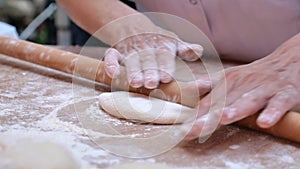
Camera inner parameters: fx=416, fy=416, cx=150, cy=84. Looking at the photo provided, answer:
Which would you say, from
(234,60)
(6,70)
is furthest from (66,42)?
(234,60)

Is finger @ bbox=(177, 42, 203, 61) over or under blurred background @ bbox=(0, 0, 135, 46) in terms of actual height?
over

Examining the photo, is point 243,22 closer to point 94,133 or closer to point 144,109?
point 144,109

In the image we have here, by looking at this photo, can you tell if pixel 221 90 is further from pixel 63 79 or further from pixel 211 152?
pixel 63 79

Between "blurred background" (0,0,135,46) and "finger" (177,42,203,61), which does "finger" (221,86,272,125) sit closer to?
"finger" (177,42,203,61)

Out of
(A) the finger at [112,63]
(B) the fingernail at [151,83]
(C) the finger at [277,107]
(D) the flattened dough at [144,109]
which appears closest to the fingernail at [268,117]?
(C) the finger at [277,107]

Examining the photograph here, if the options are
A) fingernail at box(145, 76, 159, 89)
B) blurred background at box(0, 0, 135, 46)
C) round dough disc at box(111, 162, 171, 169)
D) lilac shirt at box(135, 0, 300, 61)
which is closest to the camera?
round dough disc at box(111, 162, 171, 169)

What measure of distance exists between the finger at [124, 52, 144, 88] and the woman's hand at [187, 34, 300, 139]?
139 millimetres

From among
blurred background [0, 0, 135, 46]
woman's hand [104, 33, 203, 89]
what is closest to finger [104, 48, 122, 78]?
woman's hand [104, 33, 203, 89]

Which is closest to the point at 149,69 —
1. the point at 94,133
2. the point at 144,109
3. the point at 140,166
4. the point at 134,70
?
the point at 134,70

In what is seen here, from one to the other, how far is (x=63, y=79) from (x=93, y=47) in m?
0.36

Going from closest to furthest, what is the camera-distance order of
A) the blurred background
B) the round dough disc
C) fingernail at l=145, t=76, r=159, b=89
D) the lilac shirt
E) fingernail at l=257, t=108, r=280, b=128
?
the round dough disc → fingernail at l=257, t=108, r=280, b=128 → fingernail at l=145, t=76, r=159, b=89 → the lilac shirt → the blurred background

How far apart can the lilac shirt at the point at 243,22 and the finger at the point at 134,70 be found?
25 cm

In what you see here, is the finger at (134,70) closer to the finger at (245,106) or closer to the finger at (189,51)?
the finger at (189,51)

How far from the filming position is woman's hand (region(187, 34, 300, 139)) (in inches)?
28.2
